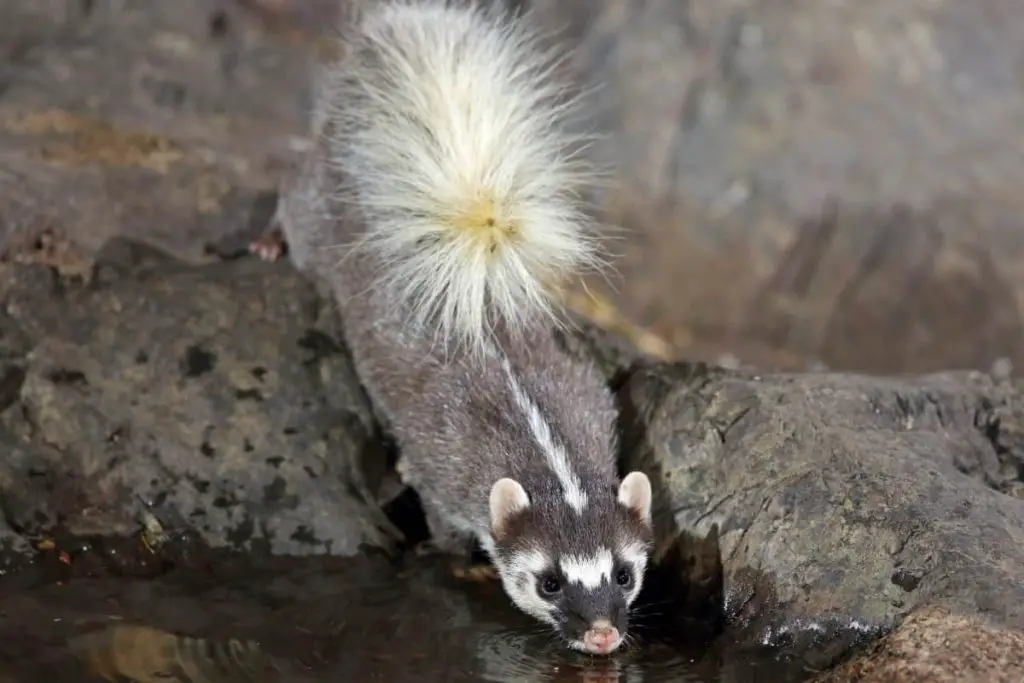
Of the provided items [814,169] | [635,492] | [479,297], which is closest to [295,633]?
[635,492]

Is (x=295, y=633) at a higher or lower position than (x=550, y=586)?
lower

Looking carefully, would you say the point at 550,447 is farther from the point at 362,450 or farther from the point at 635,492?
the point at 362,450

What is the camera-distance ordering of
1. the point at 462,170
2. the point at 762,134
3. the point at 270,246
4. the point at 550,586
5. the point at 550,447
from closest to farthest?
the point at 550,586 → the point at 550,447 → the point at 462,170 → the point at 270,246 → the point at 762,134

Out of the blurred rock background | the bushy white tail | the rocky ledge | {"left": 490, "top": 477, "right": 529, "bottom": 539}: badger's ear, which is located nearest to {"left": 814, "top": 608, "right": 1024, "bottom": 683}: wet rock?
the rocky ledge

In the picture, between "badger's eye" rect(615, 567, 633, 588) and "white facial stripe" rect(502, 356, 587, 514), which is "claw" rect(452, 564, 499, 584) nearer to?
"white facial stripe" rect(502, 356, 587, 514)

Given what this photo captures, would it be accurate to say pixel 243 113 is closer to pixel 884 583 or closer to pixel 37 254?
pixel 37 254

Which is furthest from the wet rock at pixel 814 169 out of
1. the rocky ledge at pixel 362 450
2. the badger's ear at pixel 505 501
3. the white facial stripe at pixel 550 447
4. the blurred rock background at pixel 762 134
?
the badger's ear at pixel 505 501
